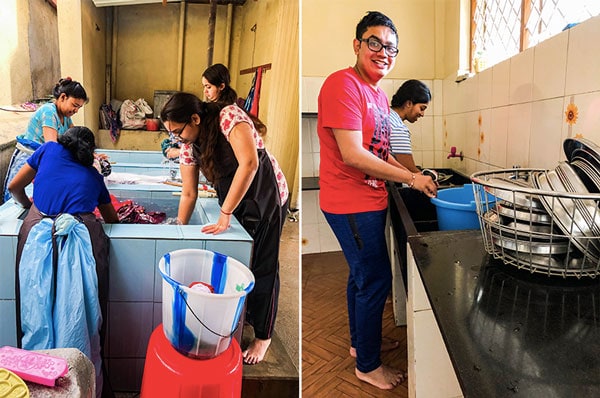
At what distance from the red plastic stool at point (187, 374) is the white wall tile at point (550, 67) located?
1314mm

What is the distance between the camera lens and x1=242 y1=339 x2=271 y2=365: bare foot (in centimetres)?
154

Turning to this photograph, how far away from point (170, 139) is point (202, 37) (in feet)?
1.00

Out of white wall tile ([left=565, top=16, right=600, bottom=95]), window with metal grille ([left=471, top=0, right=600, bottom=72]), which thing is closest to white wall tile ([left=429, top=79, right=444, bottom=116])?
window with metal grille ([left=471, top=0, right=600, bottom=72])

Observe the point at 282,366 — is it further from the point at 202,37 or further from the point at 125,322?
the point at 202,37

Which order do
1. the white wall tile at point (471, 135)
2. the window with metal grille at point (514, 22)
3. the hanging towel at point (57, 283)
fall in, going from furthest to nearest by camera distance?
1. the white wall tile at point (471, 135)
2. the window with metal grille at point (514, 22)
3. the hanging towel at point (57, 283)

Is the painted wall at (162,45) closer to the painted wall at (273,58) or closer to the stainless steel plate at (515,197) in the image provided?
the painted wall at (273,58)

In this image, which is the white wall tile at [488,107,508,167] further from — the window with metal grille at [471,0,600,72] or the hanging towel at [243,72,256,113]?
the hanging towel at [243,72,256,113]

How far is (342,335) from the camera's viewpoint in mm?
2033

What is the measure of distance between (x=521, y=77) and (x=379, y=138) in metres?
0.74

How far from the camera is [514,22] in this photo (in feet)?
6.51

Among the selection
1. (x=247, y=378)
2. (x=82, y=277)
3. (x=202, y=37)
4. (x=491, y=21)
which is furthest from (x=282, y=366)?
(x=491, y=21)

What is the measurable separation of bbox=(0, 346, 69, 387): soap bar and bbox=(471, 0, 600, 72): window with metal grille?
1628mm

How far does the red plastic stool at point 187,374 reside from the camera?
108 cm

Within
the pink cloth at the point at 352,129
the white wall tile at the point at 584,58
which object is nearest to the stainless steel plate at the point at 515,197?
the pink cloth at the point at 352,129
